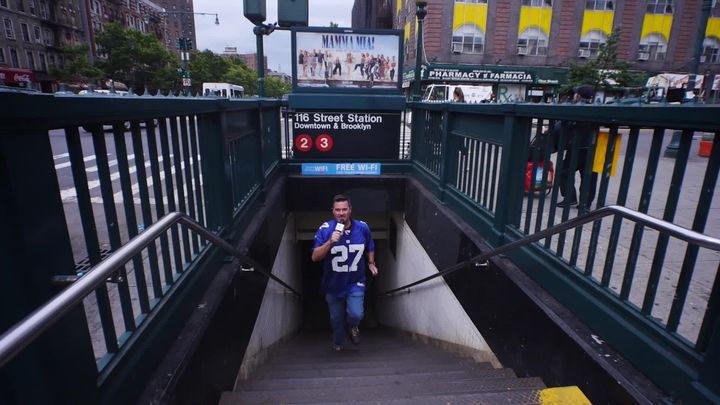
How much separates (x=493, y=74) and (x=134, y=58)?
37069mm

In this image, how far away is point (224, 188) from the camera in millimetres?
3635

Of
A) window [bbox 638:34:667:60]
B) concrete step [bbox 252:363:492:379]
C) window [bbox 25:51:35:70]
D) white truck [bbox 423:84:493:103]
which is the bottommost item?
concrete step [bbox 252:363:492:379]

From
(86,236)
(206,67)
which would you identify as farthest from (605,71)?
(206,67)

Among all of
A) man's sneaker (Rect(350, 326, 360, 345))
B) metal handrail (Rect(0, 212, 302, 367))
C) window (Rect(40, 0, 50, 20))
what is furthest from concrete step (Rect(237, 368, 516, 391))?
window (Rect(40, 0, 50, 20))

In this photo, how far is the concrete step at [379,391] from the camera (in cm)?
288

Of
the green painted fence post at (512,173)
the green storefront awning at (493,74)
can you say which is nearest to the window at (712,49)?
the green storefront awning at (493,74)

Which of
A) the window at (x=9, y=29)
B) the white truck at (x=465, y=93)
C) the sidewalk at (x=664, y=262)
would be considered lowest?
the sidewalk at (x=664, y=262)

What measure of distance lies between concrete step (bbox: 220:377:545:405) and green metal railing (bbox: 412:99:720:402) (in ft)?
2.47

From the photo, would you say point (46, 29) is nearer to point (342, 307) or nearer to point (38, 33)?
point (38, 33)

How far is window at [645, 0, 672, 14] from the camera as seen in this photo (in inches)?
1353

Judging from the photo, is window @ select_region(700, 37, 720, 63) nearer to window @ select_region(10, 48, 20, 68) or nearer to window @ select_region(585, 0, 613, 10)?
window @ select_region(585, 0, 613, 10)

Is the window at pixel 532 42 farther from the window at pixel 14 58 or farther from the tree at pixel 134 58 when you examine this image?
the window at pixel 14 58

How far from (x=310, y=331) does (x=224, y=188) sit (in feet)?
22.1

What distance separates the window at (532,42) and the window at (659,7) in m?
9.13
